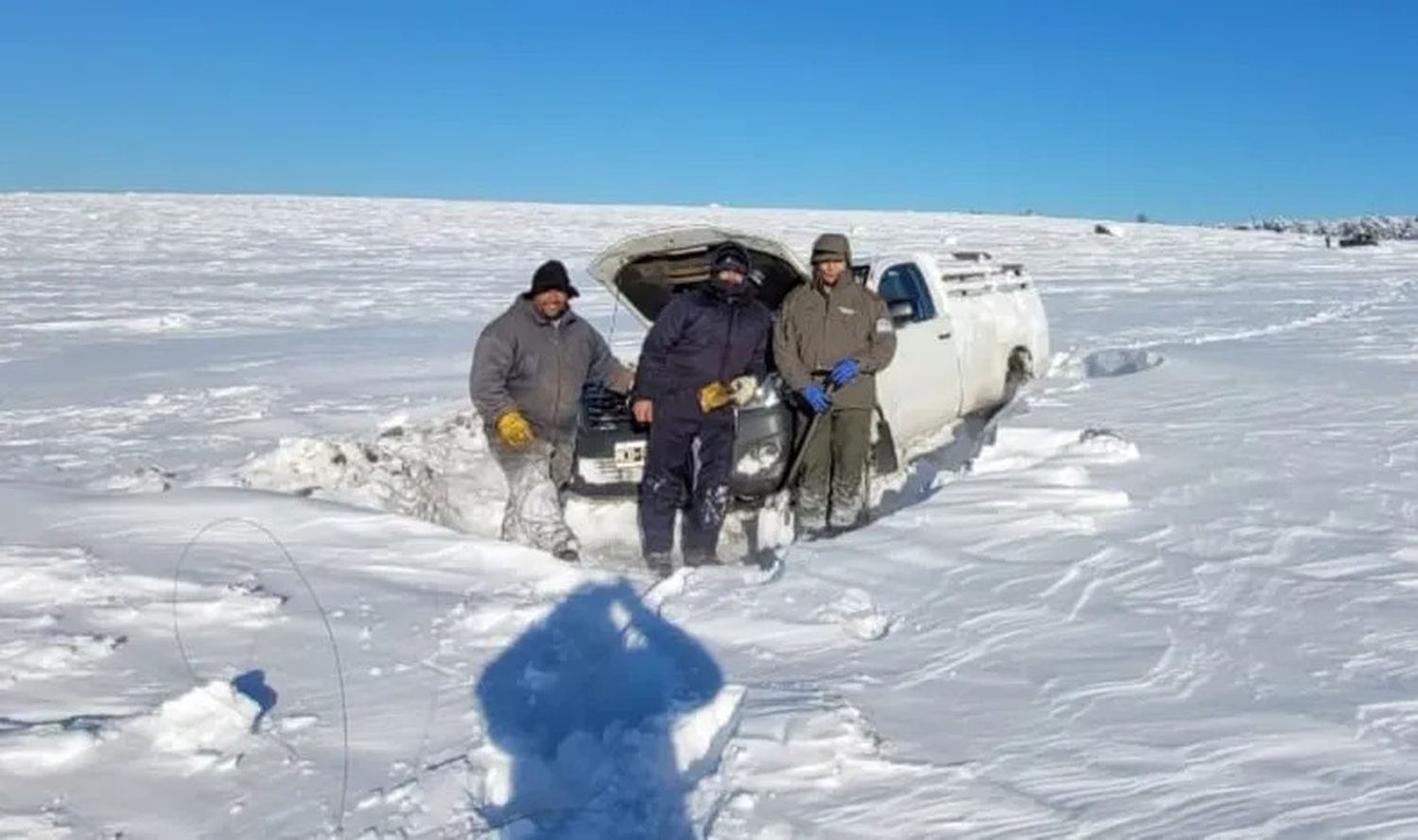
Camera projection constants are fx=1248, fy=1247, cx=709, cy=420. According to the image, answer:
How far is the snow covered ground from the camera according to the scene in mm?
3561

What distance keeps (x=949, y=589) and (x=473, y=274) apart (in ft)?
76.5

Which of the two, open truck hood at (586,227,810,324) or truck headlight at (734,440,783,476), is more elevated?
open truck hood at (586,227,810,324)

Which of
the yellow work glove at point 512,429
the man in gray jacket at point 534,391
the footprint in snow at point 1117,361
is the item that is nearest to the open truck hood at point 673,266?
Answer: the man in gray jacket at point 534,391

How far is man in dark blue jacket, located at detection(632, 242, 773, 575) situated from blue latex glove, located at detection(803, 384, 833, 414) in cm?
31

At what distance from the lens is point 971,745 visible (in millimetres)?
3822

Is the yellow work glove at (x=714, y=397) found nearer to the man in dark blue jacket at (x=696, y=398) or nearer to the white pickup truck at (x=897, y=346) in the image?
the man in dark blue jacket at (x=696, y=398)

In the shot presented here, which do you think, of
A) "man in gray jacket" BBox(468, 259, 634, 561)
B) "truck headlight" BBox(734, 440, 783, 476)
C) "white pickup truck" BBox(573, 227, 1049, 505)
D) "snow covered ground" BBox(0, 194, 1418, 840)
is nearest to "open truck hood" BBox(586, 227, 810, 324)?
"white pickup truck" BBox(573, 227, 1049, 505)

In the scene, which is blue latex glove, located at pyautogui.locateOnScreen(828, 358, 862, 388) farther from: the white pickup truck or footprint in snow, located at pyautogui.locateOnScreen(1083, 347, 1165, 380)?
footprint in snow, located at pyautogui.locateOnScreen(1083, 347, 1165, 380)

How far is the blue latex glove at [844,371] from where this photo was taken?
6965 millimetres

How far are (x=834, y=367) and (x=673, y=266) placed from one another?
4.89 ft

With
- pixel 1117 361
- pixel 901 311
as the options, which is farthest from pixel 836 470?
pixel 1117 361

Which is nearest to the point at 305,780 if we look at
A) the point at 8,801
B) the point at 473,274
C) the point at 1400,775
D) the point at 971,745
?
the point at 8,801

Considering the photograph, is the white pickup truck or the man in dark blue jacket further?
the white pickup truck

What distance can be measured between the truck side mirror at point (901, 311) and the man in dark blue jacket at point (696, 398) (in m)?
1.61
